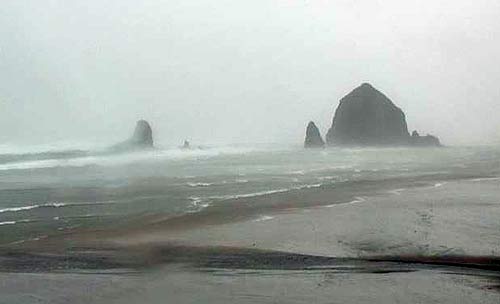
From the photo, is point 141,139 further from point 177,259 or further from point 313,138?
point 177,259

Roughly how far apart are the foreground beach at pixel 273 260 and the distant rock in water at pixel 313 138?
10655 centimetres

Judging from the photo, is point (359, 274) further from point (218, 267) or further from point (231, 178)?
point (231, 178)

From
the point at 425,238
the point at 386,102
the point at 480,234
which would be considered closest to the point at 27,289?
the point at 425,238

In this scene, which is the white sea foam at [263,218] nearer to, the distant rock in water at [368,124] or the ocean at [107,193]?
the ocean at [107,193]

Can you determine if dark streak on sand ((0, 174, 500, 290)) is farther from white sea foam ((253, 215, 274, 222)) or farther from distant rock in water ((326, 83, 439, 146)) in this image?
distant rock in water ((326, 83, 439, 146))

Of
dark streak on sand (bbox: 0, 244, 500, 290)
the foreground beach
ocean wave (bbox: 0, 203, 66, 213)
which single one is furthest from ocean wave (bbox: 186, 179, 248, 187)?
dark streak on sand (bbox: 0, 244, 500, 290)

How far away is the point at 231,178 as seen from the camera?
128 ft

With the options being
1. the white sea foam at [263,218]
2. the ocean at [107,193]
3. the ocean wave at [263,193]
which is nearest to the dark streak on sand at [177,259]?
the ocean at [107,193]

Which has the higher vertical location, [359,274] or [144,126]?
[144,126]

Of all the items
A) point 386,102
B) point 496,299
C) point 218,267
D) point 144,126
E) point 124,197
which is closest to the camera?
point 496,299

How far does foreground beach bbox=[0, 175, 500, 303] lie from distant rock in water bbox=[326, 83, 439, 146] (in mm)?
120226

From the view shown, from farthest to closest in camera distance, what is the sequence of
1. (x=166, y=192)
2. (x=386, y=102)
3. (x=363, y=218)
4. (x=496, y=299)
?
(x=386, y=102) → (x=166, y=192) → (x=363, y=218) → (x=496, y=299)

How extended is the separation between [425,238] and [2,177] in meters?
28.8

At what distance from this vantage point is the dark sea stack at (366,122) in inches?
5586
